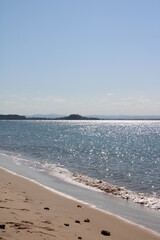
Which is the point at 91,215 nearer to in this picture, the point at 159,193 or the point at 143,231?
the point at 143,231

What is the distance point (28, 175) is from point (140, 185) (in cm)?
774

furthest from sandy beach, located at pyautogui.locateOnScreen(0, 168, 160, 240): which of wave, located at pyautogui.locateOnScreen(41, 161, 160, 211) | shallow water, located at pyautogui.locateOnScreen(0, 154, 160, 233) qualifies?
wave, located at pyautogui.locateOnScreen(41, 161, 160, 211)

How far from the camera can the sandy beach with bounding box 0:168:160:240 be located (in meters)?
8.69

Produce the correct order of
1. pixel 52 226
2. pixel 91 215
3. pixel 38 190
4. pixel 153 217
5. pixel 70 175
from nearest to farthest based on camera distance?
pixel 52 226
pixel 91 215
pixel 153 217
pixel 38 190
pixel 70 175

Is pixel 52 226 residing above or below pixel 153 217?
above

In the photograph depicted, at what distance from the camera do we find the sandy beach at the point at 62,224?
8688 mm

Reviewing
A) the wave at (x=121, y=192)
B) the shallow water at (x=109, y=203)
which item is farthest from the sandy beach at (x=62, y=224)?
the wave at (x=121, y=192)

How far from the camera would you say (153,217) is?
14211mm

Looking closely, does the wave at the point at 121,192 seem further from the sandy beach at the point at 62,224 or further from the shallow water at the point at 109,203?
the sandy beach at the point at 62,224

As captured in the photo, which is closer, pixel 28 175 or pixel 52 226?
pixel 52 226

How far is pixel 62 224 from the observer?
10336mm

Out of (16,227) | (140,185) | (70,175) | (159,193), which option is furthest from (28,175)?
(16,227)

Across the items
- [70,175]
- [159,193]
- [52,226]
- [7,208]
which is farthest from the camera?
[70,175]

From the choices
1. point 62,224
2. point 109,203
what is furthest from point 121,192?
point 62,224
